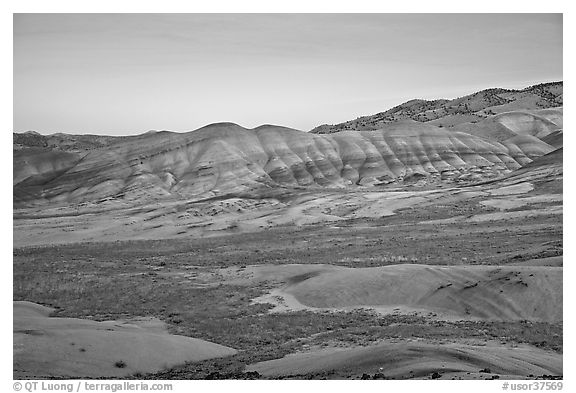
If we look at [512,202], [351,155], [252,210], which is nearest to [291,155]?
[351,155]

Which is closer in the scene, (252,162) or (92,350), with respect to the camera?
(92,350)

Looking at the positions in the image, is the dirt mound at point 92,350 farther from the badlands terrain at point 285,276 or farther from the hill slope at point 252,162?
the hill slope at point 252,162

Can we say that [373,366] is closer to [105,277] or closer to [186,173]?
[105,277]

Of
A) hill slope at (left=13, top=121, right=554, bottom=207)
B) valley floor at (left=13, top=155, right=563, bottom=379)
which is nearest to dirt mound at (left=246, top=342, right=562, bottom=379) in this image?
valley floor at (left=13, top=155, right=563, bottom=379)

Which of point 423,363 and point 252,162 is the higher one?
point 252,162

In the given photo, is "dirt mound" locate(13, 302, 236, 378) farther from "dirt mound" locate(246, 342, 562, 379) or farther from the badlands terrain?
"dirt mound" locate(246, 342, 562, 379)

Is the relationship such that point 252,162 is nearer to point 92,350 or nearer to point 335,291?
point 335,291

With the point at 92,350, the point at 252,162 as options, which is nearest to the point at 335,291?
the point at 92,350

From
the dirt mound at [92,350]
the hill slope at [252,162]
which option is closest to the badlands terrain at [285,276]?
the dirt mound at [92,350]
